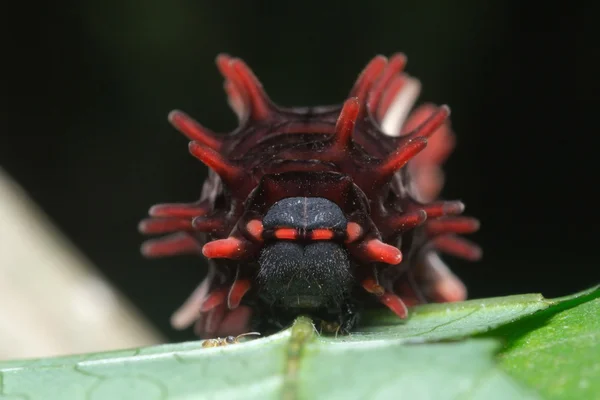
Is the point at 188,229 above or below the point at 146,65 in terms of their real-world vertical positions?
above

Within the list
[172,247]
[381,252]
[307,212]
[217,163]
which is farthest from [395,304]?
[172,247]

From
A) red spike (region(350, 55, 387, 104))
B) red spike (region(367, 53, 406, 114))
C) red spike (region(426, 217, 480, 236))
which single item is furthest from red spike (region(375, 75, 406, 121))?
red spike (region(426, 217, 480, 236))

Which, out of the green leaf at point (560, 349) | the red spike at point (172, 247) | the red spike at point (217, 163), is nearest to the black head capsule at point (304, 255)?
the red spike at point (217, 163)

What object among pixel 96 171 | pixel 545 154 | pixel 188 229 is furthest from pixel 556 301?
pixel 96 171

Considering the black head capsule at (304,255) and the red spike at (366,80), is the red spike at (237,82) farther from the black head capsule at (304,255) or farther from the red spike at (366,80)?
the black head capsule at (304,255)

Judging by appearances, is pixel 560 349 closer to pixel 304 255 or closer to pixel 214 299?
pixel 304 255

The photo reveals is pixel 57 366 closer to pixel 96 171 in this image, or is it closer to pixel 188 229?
pixel 188 229

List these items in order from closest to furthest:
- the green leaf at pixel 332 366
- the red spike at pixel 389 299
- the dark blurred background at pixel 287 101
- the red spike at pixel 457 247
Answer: the green leaf at pixel 332 366
the red spike at pixel 389 299
the red spike at pixel 457 247
the dark blurred background at pixel 287 101

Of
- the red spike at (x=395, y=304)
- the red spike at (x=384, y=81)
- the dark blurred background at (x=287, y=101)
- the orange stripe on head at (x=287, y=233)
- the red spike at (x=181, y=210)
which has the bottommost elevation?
the dark blurred background at (x=287, y=101)
